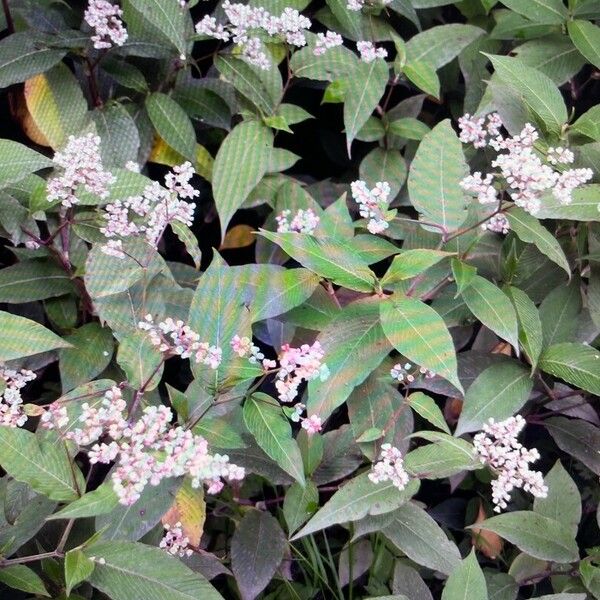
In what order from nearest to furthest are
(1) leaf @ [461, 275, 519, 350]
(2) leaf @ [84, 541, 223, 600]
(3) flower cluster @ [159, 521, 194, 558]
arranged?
(2) leaf @ [84, 541, 223, 600] < (3) flower cluster @ [159, 521, 194, 558] < (1) leaf @ [461, 275, 519, 350]

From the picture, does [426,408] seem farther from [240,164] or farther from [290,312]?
[240,164]

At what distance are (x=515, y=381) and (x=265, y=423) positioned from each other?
507 mm

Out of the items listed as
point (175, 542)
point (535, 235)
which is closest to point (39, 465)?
point (175, 542)

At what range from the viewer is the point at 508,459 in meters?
1.17

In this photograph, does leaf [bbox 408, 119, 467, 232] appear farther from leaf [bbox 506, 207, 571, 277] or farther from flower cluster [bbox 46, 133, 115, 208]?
flower cluster [bbox 46, 133, 115, 208]

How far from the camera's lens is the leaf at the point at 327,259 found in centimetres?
126

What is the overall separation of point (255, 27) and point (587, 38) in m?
0.69

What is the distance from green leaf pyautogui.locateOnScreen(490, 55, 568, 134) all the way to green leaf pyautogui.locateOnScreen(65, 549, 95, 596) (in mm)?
1124

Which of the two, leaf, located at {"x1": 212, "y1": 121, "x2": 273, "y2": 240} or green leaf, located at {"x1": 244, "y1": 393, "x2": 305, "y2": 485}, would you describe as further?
leaf, located at {"x1": 212, "y1": 121, "x2": 273, "y2": 240}

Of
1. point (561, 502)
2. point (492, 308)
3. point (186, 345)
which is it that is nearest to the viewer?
point (186, 345)

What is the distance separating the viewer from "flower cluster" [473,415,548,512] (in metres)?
1.15

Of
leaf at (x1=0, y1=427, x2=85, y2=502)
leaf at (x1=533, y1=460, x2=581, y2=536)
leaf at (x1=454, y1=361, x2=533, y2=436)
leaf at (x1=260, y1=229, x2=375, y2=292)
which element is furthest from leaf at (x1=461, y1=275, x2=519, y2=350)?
leaf at (x1=0, y1=427, x2=85, y2=502)

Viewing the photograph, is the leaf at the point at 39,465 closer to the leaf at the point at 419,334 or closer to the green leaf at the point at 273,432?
the green leaf at the point at 273,432

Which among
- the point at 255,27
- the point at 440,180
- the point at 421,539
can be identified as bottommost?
the point at 421,539
